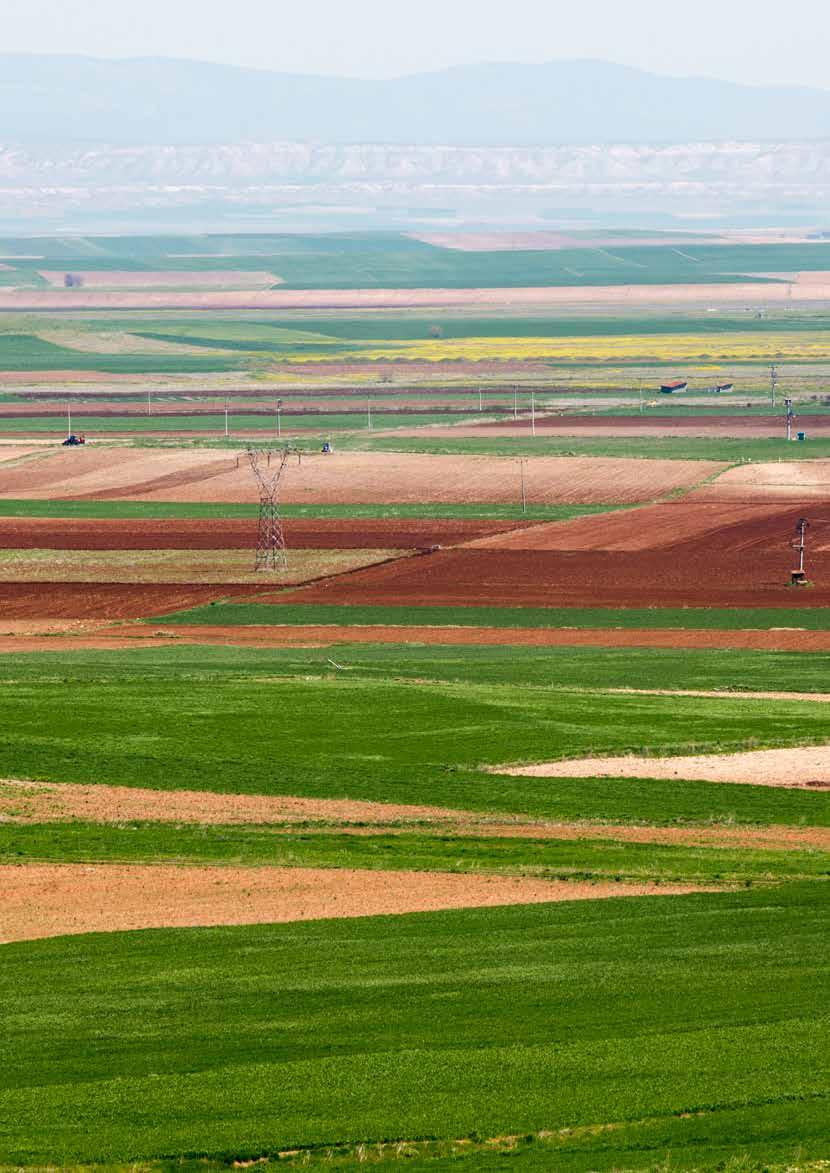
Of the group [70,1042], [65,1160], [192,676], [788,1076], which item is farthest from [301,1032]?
[192,676]

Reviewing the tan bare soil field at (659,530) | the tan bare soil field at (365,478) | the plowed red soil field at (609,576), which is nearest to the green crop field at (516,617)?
the plowed red soil field at (609,576)

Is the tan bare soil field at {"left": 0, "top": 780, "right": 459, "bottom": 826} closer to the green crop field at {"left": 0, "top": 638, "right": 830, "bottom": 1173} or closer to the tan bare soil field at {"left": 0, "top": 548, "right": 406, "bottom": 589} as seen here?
the green crop field at {"left": 0, "top": 638, "right": 830, "bottom": 1173}

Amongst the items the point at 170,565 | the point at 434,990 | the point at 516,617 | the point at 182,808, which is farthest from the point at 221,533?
the point at 434,990

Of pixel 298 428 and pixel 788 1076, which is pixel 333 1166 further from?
pixel 298 428

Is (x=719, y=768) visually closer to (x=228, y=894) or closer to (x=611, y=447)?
(x=228, y=894)

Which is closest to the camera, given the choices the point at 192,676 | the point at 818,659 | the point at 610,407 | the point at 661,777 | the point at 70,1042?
the point at 70,1042
